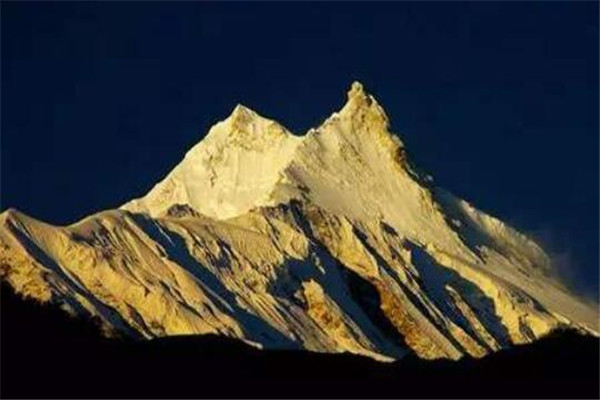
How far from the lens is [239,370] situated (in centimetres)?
12194

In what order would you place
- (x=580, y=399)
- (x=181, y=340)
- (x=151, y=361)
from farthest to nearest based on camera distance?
1. (x=181, y=340)
2. (x=151, y=361)
3. (x=580, y=399)

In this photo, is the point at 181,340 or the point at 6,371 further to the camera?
the point at 181,340

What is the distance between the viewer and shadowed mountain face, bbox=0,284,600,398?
115500 millimetres

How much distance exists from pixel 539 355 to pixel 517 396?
10.0 metres

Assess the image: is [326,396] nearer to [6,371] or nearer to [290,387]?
[290,387]

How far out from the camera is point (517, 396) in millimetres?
114438

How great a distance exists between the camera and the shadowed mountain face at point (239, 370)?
116 m

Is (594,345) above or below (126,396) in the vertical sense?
above

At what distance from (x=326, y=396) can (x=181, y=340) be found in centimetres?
1696

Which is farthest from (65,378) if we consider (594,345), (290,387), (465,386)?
(594,345)

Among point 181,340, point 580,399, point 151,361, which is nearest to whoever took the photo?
point 580,399

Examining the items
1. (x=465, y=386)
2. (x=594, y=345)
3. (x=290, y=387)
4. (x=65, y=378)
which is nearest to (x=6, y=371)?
(x=65, y=378)

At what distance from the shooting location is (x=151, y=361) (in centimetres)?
12200

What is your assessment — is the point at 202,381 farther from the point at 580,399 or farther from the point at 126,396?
the point at 580,399
